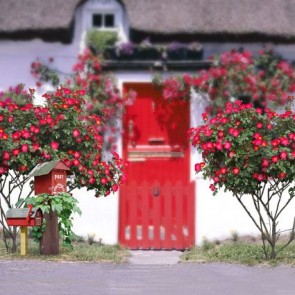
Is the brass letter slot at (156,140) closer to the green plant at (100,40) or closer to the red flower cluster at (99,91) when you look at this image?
the red flower cluster at (99,91)

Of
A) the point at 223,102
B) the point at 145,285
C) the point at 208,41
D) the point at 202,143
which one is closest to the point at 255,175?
the point at 202,143

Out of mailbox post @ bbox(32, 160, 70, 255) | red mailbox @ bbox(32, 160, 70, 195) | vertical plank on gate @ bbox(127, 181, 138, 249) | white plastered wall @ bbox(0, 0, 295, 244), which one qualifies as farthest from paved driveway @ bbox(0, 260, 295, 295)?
white plastered wall @ bbox(0, 0, 295, 244)

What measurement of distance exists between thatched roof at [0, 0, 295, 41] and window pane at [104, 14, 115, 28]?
325mm

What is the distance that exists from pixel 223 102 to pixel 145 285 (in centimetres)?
667

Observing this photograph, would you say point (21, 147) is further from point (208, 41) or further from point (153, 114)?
Result: point (208, 41)

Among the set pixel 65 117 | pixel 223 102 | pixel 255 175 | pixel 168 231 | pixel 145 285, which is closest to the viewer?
pixel 145 285

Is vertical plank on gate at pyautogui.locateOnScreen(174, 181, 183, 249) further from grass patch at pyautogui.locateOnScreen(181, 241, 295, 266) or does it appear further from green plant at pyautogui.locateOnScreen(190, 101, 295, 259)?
green plant at pyautogui.locateOnScreen(190, 101, 295, 259)

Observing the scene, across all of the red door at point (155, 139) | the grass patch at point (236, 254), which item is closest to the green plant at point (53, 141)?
the grass patch at point (236, 254)

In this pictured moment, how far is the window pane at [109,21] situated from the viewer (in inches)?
582

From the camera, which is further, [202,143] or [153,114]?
[153,114]

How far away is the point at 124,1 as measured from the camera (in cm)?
1476

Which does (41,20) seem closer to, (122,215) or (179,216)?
(122,215)

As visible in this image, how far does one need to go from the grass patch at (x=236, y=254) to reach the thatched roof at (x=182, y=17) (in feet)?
15.9

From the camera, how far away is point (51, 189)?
9.50 metres
